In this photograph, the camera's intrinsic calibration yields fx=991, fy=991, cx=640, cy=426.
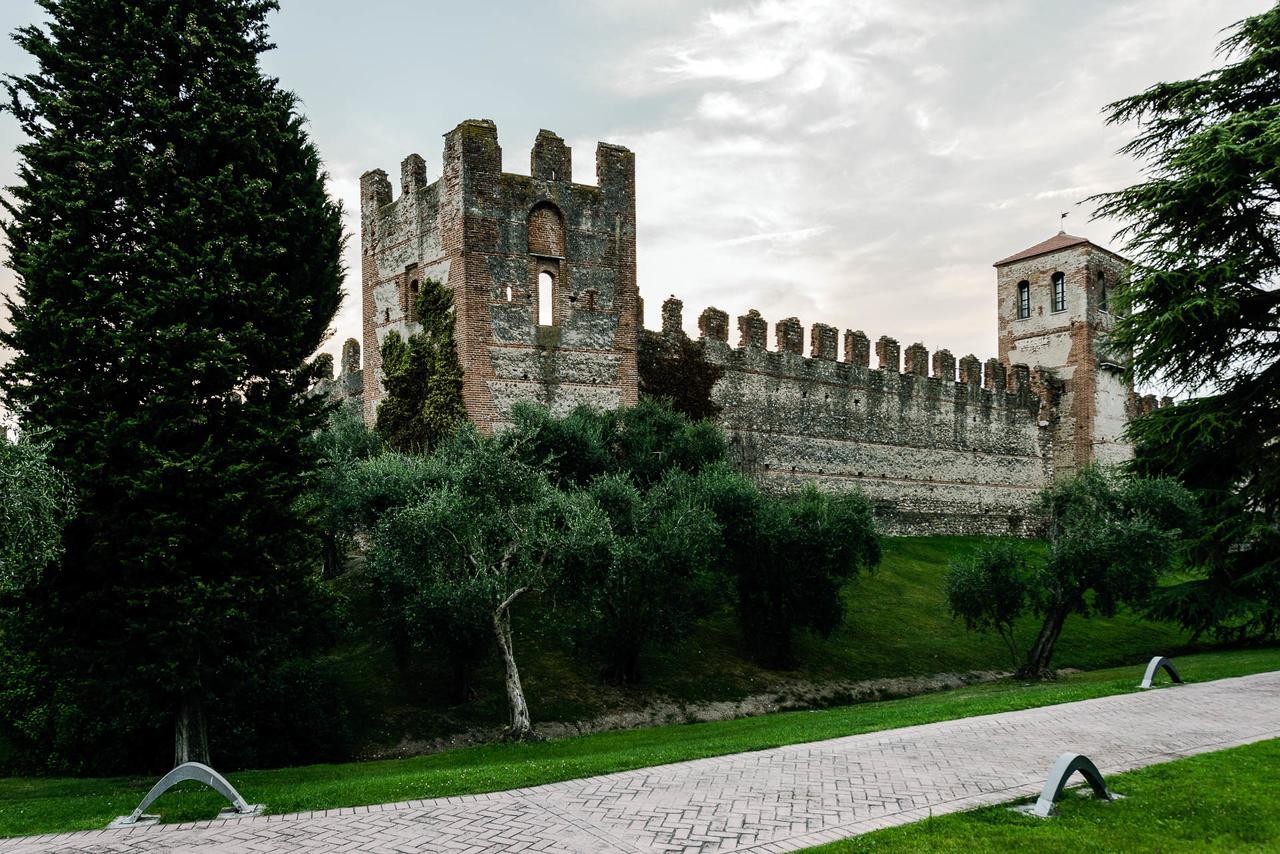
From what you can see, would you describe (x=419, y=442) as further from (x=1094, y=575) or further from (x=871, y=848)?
(x=871, y=848)

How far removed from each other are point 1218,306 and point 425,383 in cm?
2022

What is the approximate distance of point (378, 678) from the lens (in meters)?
22.5

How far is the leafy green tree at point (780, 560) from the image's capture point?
26000 mm

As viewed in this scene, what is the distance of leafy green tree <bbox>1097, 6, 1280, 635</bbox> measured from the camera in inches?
776

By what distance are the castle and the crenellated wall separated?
0.08 metres

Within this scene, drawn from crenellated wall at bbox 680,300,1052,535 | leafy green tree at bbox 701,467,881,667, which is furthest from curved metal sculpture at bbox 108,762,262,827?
crenellated wall at bbox 680,300,1052,535

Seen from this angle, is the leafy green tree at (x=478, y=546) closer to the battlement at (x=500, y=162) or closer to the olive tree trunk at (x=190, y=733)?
the olive tree trunk at (x=190, y=733)

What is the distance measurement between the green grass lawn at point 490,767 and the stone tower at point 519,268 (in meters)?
12.0

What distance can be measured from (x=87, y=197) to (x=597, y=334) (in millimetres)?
16866

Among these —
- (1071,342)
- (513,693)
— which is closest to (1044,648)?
(513,693)

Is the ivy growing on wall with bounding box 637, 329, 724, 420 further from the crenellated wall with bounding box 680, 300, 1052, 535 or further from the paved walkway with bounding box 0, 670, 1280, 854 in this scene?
the paved walkway with bounding box 0, 670, 1280, 854

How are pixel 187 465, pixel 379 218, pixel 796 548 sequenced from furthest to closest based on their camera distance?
pixel 379 218
pixel 796 548
pixel 187 465

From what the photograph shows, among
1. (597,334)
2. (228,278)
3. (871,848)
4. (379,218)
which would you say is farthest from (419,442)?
(871,848)

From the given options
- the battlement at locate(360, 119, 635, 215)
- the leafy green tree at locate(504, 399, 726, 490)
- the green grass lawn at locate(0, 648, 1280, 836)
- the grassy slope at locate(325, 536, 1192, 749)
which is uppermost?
the battlement at locate(360, 119, 635, 215)
